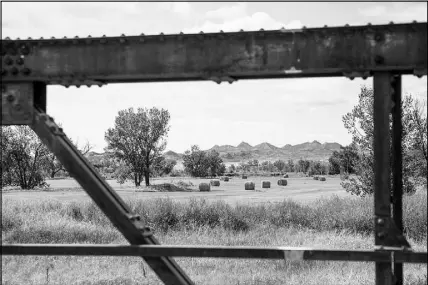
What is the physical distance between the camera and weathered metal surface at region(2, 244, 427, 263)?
405 centimetres

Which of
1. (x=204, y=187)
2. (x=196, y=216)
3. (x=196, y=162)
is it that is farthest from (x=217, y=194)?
(x=196, y=162)

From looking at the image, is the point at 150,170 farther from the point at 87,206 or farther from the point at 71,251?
the point at 71,251

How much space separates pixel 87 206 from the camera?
22594mm

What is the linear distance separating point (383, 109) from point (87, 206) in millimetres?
19887

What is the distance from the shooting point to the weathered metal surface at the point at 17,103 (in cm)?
461

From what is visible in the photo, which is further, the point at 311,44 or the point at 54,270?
the point at 54,270

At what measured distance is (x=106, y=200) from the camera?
4375 mm

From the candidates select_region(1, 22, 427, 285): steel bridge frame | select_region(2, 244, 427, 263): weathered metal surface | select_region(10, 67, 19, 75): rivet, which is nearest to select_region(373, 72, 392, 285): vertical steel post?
select_region(1, 22, 427, 285): steel bridge frame

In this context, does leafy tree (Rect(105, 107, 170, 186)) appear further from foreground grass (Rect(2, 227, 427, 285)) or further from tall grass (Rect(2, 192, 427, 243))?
foreground grass (Rect(2, 227, 427, 285))

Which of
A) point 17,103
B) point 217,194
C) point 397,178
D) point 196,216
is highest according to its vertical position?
point 17,103

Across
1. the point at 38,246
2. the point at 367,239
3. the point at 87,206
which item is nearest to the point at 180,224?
the point at 87,206

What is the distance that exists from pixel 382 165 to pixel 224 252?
1.47 metres

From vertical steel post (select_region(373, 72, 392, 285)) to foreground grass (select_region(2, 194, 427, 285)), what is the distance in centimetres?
420

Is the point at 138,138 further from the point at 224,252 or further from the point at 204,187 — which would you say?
the point at 224,252
